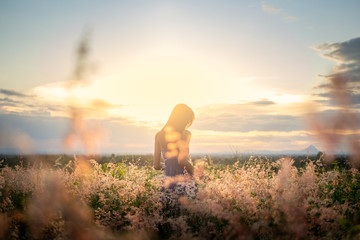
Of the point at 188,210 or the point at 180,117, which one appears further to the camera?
the point at 180,117

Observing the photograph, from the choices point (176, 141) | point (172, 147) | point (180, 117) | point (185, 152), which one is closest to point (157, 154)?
point (172, 147)

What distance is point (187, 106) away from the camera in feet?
16.9

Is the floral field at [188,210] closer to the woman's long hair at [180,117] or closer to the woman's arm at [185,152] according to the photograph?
the woman's arm at [185,152]

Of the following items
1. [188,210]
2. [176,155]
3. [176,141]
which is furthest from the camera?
[176,155]

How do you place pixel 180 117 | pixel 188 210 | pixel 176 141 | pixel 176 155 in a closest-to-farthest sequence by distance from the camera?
pixel 188 210
pixel 180 117
pixel 176 141
pixel 176 155

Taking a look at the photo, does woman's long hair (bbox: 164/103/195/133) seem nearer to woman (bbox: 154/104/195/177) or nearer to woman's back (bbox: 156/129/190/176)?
woman (bbox: 154/104/195/177)

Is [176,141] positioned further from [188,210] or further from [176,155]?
[188,210]

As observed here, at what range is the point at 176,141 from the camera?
522cm

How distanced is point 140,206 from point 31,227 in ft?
5.34

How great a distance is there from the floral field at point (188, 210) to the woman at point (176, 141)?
12.9 inches

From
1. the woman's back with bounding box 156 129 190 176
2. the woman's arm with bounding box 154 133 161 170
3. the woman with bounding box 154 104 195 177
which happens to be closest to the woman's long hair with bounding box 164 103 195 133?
the woman with bounding box 154 104 195 177

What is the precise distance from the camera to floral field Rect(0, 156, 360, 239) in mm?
3506

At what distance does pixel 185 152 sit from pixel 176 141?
0.89ft

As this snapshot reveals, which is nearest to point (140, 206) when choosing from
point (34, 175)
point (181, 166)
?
point (181, 166)
